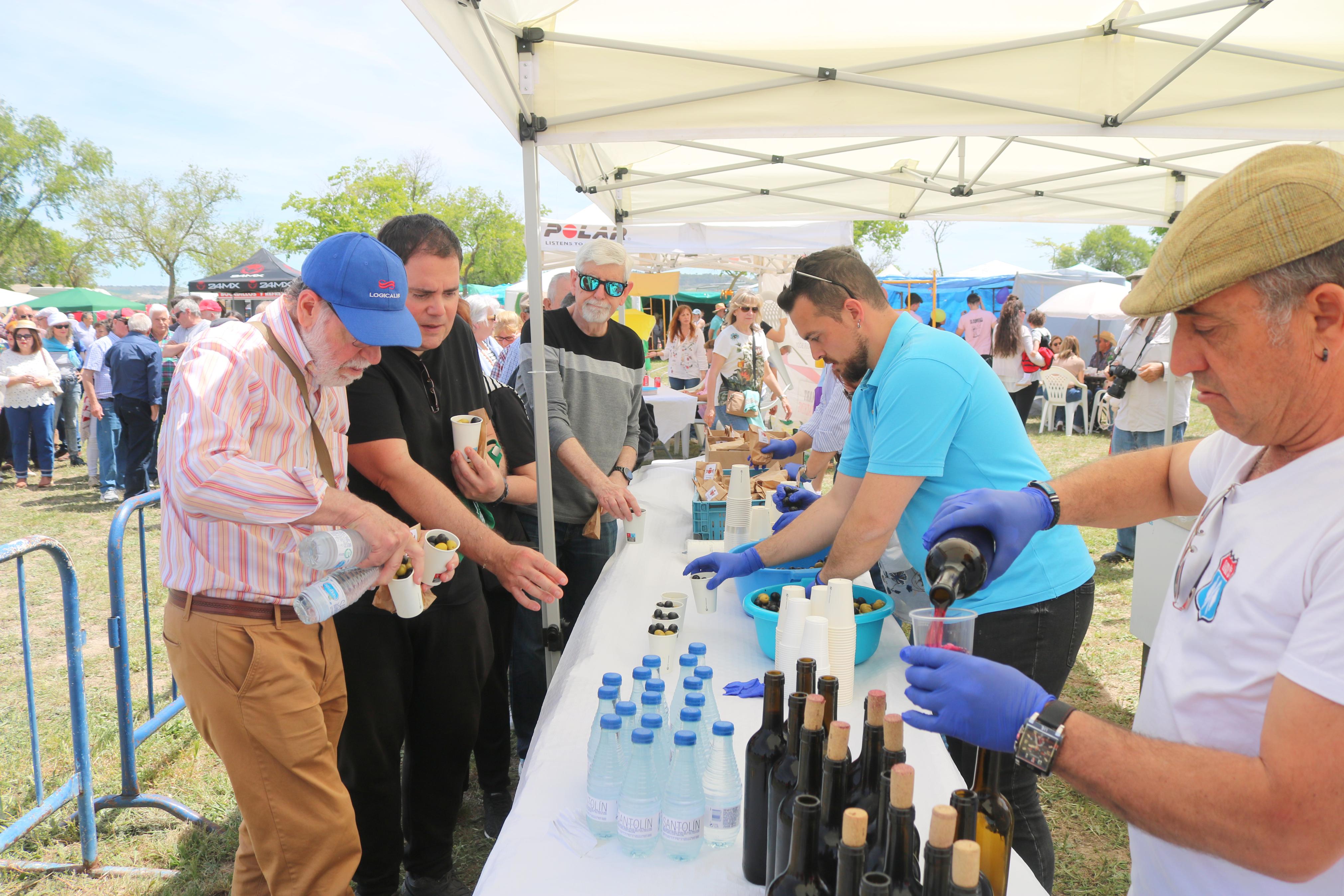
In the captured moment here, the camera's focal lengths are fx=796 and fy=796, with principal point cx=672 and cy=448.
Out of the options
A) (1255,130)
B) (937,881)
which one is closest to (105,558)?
(937,881)

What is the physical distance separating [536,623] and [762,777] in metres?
2.19

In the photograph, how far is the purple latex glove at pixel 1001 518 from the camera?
5.13 feet

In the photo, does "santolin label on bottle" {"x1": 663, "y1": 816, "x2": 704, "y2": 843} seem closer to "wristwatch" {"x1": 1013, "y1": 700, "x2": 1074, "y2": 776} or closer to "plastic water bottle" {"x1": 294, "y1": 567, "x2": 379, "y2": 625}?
"wristwatch" {"x1": 1013, "y1": 700, "x2": 1074, "y2": 776}

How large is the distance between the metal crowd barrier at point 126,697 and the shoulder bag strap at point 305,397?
1295mm

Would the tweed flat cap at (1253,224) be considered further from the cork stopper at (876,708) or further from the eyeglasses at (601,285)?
the eyeglasses at (601,285)

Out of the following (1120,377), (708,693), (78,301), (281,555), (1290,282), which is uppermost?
(78,301)

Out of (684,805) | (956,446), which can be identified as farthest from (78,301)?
(684,805)

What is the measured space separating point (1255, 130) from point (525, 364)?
3314 millimetres

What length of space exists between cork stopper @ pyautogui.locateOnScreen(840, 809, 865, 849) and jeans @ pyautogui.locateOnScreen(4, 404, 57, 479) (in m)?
11.0

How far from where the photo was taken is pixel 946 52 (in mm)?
3186

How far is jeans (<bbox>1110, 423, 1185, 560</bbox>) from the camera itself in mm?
6035

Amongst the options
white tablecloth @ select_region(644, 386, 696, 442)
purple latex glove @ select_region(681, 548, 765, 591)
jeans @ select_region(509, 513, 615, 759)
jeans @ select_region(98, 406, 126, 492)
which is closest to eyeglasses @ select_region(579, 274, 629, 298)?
jeans @ select_region(509, 513, 615, 759)

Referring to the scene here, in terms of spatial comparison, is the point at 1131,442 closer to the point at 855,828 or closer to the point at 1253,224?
the point at 1253,224

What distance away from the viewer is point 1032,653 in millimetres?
2098
